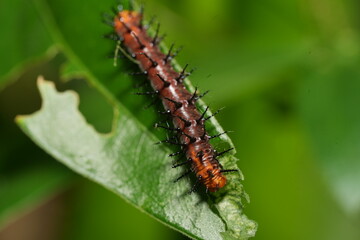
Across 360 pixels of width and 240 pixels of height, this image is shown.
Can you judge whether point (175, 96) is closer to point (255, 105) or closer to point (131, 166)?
point (131, 166)

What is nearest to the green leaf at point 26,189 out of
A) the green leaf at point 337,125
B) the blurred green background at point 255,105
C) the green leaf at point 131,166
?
the blurred green background at point 255,105

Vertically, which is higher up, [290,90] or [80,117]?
[290,90]

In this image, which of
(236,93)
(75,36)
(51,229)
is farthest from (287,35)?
(51,229)

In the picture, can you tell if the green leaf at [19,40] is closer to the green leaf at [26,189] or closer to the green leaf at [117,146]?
the green leaf at [117,146]

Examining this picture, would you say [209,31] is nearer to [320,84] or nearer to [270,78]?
[270,78]

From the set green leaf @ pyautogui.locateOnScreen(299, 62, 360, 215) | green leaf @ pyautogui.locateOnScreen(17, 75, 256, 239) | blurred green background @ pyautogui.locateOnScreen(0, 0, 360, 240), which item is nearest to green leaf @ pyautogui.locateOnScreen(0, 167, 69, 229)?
blurred green background @ pyautogui.locateOnScreen(0, 0, 360, 240)

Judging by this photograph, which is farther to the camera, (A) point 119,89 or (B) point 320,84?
(B) point 320,84

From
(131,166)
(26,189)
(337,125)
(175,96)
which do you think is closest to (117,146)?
(131,166)

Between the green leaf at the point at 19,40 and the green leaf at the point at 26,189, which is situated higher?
the green leaf at the point at 19,40
